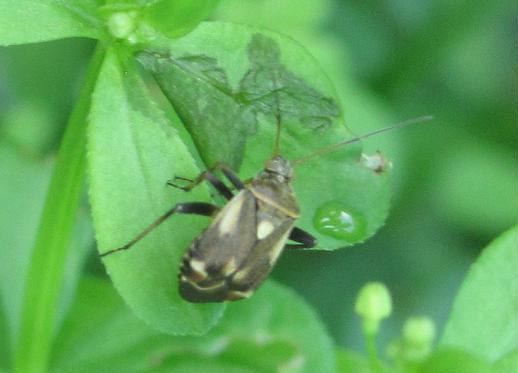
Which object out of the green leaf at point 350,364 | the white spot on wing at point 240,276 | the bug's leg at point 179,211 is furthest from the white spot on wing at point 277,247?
the green leaf at point 350,364

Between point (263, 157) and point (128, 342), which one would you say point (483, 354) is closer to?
point (263, 157)

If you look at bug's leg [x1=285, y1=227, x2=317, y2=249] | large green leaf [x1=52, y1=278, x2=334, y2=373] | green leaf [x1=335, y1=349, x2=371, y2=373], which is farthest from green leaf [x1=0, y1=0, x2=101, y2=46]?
green leaf [x1=335, y1=349, x2=371, y2=373]

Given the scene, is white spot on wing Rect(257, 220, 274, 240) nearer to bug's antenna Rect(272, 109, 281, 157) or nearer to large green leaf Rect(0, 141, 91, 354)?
bug's antenna Rect(272, 109, 281, 157)

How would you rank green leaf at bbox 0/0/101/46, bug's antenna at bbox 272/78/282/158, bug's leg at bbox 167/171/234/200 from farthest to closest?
bug's antenna at bbox 272/78/282/158
bug's leg at bbox 167/171/234/200
green leaf at bbox 0/0/101/46

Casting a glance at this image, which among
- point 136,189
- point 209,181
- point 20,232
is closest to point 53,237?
point 136,189

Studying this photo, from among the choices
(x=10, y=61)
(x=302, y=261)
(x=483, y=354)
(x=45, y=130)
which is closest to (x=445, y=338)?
(x=483, y=354)

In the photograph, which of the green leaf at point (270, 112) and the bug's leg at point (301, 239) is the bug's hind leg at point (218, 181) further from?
the bug's leg at point (301, 239)
